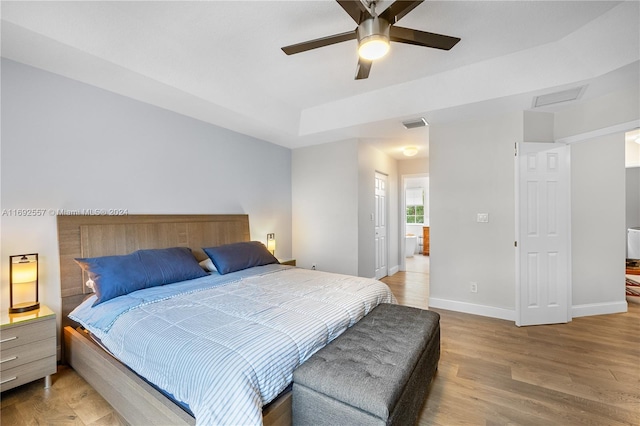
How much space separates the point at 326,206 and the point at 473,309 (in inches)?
100

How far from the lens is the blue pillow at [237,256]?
3.19 m

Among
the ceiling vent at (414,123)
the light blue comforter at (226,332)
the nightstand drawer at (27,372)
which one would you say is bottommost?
the nightstand drawer at (27,372)

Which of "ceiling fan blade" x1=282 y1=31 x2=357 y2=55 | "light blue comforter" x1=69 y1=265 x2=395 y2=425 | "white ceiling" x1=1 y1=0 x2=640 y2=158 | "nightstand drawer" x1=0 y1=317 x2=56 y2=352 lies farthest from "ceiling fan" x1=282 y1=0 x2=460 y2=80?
"nightstand drawer" x1=0 y1=317 x2=56 y2=352

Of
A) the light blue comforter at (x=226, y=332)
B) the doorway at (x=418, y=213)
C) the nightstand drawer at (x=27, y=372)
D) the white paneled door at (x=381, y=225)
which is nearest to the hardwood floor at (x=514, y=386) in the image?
the nightstand drawer at (x=27, y=372)

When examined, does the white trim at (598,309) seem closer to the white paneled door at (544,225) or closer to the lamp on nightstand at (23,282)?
the white paneled door at (544,225)

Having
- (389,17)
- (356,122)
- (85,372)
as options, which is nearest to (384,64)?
(356,122)

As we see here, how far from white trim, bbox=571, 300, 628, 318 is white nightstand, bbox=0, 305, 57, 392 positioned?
17.2ft

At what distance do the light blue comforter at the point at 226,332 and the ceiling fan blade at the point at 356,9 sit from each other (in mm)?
1936

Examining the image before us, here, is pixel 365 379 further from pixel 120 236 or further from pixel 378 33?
pixel 120 236

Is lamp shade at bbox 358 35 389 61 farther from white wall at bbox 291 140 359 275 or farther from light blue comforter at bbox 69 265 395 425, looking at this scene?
white wall at bbox 291 140 359 275

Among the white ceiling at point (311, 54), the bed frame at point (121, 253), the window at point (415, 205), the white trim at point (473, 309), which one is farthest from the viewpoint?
the window at point (415, 205)

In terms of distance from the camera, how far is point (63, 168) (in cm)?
254

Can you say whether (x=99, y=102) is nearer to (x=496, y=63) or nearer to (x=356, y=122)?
(x=356, y=122)

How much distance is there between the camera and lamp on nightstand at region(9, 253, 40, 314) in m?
2.14
